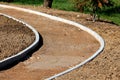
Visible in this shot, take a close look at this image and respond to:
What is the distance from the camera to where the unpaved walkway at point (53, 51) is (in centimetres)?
1204

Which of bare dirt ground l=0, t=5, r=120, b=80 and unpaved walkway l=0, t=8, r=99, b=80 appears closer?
bare dirt ground l=0, t=5, r=120, b=80

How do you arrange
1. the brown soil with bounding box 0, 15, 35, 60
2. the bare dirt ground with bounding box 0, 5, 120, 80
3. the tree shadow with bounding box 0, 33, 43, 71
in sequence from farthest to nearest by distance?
the brown soil with bounding box 0, 15, 35, 60, the tree shadow with bounding box 0, 33, 43, 71, the bare dirt ground with bounding box 0, 5, 120, 80

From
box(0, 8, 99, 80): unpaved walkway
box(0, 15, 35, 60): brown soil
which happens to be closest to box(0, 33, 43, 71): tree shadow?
box(0, 8, 99, 80): unpaved walkway

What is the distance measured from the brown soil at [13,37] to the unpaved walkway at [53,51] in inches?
20.1

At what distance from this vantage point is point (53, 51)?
14.2 m

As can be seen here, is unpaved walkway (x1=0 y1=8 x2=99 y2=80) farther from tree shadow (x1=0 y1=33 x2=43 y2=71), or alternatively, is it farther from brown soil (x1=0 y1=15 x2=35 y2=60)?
brown soil (x1=0 y1=15 x2=35 y2=60)

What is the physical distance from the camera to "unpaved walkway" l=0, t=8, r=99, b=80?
12.0 meters

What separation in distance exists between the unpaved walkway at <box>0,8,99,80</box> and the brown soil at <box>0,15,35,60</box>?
51 cm

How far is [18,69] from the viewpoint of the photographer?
1233 cm

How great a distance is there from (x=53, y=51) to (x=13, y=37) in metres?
1.59

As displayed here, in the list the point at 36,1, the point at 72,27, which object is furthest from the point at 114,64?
the point at 36,1

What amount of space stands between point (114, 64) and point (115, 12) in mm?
12886

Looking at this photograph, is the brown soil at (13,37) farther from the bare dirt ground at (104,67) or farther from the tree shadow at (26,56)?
the bare dirt ground at (104,67)

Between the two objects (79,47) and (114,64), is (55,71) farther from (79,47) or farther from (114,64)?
(79,47)
